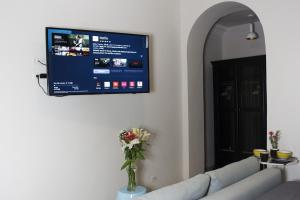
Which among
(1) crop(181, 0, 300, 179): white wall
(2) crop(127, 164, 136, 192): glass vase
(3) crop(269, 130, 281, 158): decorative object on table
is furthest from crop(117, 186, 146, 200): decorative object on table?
(1) crop(181, 0, 300, 179): white wall

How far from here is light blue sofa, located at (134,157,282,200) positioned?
1.86 meters

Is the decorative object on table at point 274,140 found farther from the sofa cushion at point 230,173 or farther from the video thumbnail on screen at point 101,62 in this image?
the video thumbnail on screen at point 101,62

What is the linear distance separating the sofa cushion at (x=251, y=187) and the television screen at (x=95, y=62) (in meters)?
1.56

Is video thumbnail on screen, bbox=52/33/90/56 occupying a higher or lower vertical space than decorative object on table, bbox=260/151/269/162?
higher

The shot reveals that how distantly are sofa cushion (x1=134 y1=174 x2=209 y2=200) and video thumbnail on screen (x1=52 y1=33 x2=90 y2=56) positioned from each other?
62.9 inches

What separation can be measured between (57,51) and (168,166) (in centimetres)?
204

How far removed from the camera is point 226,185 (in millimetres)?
2201

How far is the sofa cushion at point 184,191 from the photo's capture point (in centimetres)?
179

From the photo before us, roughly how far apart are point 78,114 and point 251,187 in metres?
1.81

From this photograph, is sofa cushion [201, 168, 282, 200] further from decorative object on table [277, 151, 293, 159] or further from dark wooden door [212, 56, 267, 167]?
dark wooden door [212, 56, 267, 167]

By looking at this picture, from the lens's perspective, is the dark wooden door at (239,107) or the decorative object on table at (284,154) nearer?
the decorative object on table at (284,154)

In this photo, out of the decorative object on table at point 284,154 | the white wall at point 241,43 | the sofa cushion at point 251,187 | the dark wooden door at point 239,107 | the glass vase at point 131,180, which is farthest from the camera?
the white wall at point 241,43

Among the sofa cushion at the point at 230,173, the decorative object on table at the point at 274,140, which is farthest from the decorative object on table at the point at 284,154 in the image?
the sofa cushion at the point at 230,173

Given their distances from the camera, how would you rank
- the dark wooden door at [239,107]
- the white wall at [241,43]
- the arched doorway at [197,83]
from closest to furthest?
the arched doorway at [197,83] < the dark wooden door at [239,107] < the white wall at [241,43]
